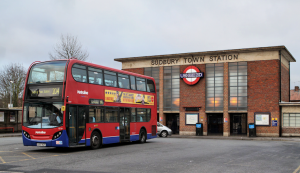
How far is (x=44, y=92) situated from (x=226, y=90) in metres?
24.7

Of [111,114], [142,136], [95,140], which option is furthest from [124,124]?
[95,140]

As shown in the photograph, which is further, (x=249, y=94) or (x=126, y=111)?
(x=249, y=94)

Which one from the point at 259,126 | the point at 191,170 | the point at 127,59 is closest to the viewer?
the point at 191,170

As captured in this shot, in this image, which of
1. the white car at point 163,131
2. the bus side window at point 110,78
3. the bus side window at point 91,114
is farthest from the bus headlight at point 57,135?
the white car at point 163,131

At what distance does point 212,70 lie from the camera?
3684 cm

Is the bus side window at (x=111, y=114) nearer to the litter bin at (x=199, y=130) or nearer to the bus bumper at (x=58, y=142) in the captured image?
the bus bumper at (x=58, y=142)

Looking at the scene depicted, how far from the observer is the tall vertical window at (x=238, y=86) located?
35281 millimetres

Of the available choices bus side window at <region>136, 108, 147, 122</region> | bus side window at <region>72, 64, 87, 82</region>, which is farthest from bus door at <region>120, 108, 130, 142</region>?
bus side window at <region>72, 64, 87, 82</region>

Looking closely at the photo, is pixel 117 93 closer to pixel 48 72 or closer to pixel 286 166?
pixel 48 72

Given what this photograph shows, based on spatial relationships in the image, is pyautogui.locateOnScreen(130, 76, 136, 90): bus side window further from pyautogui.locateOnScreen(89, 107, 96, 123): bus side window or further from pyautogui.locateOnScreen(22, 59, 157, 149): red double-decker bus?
pyautogui.locateOnScreen(89, 107, 96, 123): bus side window

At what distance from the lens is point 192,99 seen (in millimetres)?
37531

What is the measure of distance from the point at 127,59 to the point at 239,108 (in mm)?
14755

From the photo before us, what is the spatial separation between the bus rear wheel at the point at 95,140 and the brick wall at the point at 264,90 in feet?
71.8

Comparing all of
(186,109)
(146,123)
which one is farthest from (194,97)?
(146,123)
